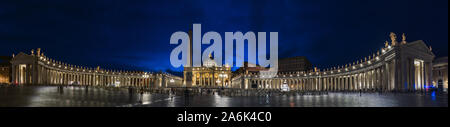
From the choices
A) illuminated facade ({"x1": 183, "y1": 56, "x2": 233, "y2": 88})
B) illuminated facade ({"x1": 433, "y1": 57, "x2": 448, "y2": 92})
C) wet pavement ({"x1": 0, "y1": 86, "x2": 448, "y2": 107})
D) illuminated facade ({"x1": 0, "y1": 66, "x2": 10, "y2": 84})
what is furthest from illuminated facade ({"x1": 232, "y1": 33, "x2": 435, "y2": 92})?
illuminated facade ({"x1": 0, "y1": 66, "x2": 10, "y2": 84})

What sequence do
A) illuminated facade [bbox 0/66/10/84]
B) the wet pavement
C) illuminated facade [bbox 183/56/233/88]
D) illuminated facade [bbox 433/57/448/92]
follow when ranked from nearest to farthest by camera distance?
the wet pavement, illuminated facade [bbox 433/57/448/92], illuminated facade [bbox 0/66/10/84], illuminated facade [bbox 183/56/233/88]

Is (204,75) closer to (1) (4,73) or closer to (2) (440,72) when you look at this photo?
(1) (4,73)

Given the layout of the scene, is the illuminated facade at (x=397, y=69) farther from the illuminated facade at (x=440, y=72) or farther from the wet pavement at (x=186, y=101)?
the illuminated facade at (x=440, y=72)

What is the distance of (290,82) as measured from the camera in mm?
117125

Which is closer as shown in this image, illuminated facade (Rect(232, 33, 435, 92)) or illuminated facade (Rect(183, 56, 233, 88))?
illuminated facade (Rect(232, 33, 435, 92))

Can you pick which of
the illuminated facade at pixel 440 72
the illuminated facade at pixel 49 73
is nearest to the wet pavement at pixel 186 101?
the illuminated facade at pixel 49 73

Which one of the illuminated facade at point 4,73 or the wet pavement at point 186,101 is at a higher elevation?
the illuminated facade at point 4,73

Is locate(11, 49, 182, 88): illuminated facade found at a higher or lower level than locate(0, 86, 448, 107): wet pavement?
higher

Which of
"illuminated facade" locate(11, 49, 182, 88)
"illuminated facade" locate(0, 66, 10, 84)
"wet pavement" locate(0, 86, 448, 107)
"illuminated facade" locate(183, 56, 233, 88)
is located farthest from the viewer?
"illuminated facade" locate(183, 56, 233, 88)

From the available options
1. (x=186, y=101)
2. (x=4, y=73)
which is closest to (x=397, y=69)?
(x=186, y=101)

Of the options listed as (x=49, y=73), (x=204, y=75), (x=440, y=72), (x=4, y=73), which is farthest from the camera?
(x=204, y=75)

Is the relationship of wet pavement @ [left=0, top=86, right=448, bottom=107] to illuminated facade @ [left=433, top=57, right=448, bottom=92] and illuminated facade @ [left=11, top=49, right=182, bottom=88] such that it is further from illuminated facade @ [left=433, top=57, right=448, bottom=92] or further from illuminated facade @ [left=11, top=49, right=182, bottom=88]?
illuminated facade @ [left=433, top=57, right=448, bottom=92]

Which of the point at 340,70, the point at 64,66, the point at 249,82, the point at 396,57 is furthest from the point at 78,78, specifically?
the point at 396,57
